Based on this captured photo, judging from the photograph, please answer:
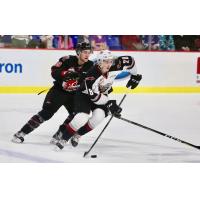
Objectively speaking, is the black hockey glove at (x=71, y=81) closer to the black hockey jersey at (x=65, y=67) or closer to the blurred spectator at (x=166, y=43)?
the black hockey jersey at (x=65, y=67)

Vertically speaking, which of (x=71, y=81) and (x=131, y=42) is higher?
(x=131, y=42)

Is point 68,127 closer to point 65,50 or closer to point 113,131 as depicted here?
point 113,131

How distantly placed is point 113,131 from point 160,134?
1.11 feet

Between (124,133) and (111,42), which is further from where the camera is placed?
(124,133)

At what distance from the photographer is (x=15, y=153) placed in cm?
335

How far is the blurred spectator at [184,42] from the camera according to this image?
3.33 meters

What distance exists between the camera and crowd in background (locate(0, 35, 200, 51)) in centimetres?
325

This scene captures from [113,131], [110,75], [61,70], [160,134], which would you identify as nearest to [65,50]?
[61,70]

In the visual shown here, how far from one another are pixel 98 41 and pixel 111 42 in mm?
91

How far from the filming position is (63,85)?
3.32 m

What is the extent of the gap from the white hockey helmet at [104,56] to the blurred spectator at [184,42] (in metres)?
0.48

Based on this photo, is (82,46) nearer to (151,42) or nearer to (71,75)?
(71,75)

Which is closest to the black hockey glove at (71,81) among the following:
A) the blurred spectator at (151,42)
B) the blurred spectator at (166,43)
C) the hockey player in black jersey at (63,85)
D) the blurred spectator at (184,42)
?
the hockey player in black jersey at (63,85)

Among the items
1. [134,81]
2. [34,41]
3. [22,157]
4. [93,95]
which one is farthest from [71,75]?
[22,157]
